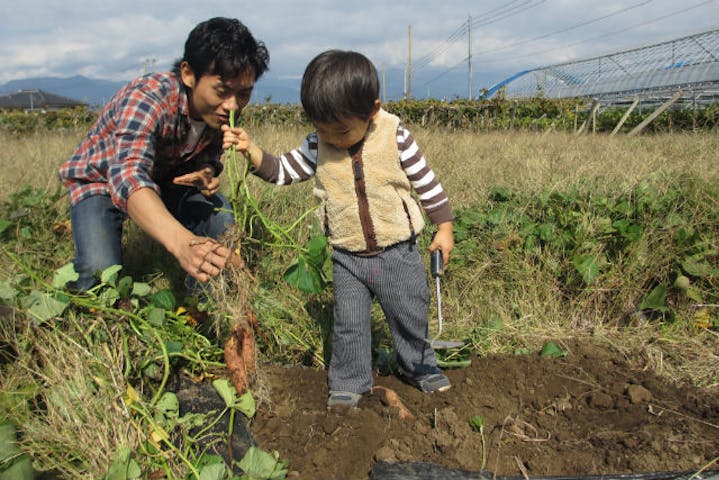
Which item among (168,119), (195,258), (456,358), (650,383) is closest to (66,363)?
(195,258)

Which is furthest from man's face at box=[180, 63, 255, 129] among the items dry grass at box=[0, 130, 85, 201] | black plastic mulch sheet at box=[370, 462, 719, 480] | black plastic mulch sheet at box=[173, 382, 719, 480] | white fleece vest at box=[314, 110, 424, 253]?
dry grass at box=[0, 130, 85, 201]

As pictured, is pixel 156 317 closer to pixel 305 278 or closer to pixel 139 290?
pixel 139 290

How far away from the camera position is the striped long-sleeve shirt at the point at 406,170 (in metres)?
1.97

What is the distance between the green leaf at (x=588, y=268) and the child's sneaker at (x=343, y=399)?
1349mm

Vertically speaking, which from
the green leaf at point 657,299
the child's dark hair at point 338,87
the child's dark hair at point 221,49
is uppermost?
the child's dark hair at point 221,49

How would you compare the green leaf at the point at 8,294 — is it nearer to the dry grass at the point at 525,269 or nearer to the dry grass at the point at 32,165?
the dry grass at the point at 525,269

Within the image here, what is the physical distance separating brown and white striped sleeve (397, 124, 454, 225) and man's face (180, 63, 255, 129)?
0.73 m

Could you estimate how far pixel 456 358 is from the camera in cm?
239

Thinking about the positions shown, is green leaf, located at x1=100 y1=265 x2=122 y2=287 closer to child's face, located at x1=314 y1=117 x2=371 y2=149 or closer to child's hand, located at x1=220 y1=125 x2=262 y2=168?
child's hand, located at x1=220 y1=125 x2=262 y2=168

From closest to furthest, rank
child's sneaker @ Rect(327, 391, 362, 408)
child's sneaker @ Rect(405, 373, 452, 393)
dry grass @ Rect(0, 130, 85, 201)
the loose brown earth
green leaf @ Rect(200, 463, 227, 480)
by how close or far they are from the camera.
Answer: green leaf @ Rect(200, 463, 227, 480) < the loose brown earth < child's sneaker @ Rect(327, 391, 362, 408) < child's sneaker @ Rect(405, 373, 452, 393) < dry grass @ Rect(0, 130, 85, 201)

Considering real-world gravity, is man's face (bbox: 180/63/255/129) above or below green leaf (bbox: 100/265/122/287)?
above

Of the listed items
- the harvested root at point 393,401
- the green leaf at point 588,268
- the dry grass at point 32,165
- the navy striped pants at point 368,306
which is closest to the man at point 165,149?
the navy striped pants at point 368,306

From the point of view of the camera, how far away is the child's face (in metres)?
1.78

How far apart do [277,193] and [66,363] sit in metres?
2.08
